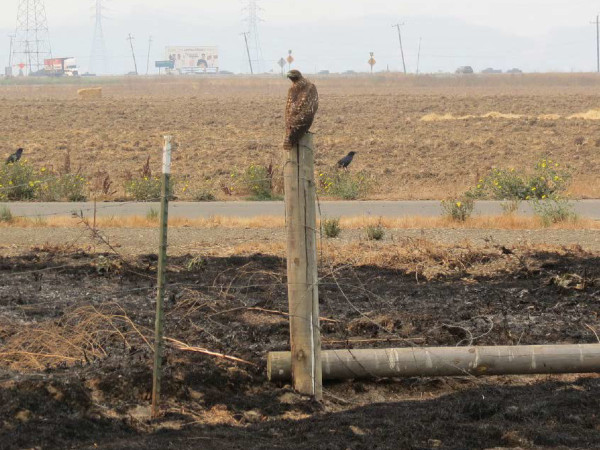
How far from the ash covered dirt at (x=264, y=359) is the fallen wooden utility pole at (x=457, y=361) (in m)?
0.15

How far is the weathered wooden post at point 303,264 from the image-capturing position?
628cm

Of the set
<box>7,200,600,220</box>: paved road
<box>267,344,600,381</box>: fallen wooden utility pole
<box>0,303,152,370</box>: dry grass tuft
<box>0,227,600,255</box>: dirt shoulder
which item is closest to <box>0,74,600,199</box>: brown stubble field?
<box>7,200,600,220</box>: paved road

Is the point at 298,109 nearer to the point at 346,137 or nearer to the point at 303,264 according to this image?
the point at 303,264

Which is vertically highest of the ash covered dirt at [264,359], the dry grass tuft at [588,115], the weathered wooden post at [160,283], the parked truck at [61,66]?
the parked truck at [61,66]

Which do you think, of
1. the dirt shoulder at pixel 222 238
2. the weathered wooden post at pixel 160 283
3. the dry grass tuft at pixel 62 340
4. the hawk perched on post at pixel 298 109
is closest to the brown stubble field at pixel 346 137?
the dirt shoulder at pixel 222 238

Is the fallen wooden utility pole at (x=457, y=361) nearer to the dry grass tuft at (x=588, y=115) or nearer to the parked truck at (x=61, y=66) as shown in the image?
the dry grass tuft at (x=588, y=115)

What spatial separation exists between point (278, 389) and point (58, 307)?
10.3ft

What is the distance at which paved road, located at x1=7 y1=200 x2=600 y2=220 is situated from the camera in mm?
17969

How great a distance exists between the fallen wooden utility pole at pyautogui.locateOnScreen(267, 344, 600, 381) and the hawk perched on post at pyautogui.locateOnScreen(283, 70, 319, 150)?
1.62 metres

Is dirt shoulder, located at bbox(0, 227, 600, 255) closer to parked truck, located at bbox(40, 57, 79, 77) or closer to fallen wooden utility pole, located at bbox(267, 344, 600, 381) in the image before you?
fallen wooden utility pole, located at bbox(267, 344, 600, 381)

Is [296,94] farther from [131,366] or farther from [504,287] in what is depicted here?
[504,287]

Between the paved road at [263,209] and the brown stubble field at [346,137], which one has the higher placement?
the brown stubble field at [346,137]

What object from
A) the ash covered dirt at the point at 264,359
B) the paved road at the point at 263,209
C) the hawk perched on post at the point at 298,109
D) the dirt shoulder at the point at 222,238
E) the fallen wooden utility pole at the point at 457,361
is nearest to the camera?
the ash covered dirt at the point at 264,359

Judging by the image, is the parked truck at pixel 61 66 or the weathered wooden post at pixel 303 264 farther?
the parked truck at pixel 61 66
